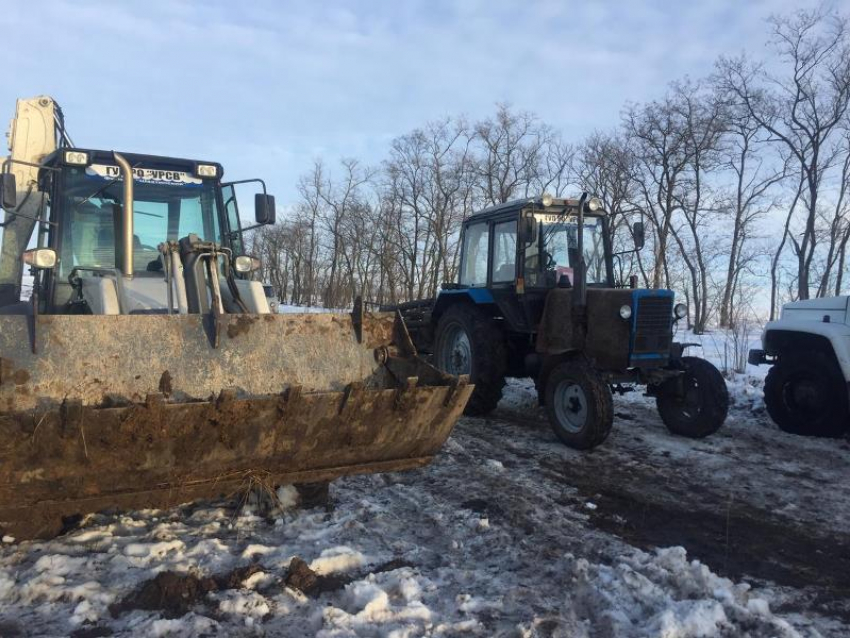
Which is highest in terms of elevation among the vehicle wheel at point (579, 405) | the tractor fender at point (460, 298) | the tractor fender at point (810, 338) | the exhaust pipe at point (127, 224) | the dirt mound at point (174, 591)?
the exhaust pipe at point (127, 224)

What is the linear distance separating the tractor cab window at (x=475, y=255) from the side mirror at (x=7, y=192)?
16.7 ft

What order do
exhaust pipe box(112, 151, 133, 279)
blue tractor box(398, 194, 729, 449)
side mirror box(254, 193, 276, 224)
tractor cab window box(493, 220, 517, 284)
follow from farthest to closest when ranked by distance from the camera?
1. tractor cab window box(493, 220, 517, 284)
2. blue tractor box(398, 194, 729, 449)
3. side mirror box(254, 193, 276, 224)
4. exhaust pipe box(112, 151, 133, 279)

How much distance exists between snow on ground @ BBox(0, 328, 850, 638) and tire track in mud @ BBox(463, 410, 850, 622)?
0.02m

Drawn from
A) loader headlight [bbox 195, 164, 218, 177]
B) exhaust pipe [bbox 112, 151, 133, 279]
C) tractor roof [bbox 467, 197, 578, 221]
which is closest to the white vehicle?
tractor roof [bbox 467, 197, 578, 221]

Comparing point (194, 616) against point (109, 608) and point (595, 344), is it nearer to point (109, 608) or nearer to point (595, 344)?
point (109, 608)

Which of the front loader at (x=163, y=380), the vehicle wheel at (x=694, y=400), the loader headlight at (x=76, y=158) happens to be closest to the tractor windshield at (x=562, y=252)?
the vehicle wheel at (x=694, y=400)

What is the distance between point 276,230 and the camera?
5381cm

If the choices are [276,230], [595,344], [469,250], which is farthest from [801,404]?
[276,230]

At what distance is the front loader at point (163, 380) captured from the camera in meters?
3.38

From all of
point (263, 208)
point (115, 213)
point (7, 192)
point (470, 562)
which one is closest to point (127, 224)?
point (115, 213)

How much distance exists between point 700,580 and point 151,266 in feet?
15.1

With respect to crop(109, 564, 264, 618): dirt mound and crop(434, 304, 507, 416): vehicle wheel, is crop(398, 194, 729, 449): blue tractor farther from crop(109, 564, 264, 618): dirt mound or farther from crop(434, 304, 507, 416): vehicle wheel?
crop(109, 564, 264, 618): dirt mound

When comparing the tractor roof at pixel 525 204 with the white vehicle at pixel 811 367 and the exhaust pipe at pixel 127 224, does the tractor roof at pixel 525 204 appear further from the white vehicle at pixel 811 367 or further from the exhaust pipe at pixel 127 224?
the exhaust pipe at pixel 127 224

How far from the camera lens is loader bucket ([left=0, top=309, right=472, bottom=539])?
3.33m
